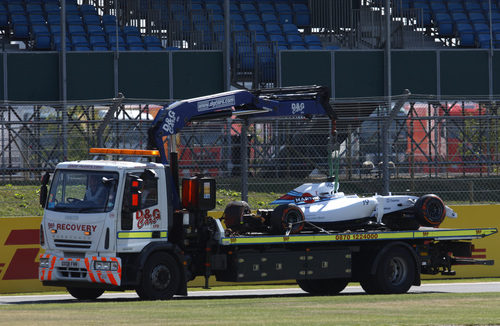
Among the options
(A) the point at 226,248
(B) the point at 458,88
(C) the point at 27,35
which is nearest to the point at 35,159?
(A) the point at 226,248

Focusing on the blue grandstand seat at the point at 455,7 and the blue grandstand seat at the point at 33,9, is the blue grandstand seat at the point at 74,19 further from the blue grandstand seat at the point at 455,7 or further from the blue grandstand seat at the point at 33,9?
the blue grandstand seat at the point at 455,7

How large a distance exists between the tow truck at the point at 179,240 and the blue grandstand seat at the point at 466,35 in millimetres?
17584

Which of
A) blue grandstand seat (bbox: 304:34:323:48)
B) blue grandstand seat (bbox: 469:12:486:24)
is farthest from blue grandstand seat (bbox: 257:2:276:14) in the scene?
blue grandstand seat (bbox: 469:12:486:24)

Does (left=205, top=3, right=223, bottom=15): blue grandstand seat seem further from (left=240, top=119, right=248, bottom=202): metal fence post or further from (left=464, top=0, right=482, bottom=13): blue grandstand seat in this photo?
(left=240, top=119, right=248, bottom=202): metal fence post

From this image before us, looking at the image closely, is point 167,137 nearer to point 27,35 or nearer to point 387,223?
point 387,223

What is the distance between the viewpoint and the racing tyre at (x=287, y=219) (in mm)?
16797

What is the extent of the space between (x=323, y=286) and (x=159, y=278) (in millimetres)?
3969

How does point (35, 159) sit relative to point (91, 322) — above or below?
above

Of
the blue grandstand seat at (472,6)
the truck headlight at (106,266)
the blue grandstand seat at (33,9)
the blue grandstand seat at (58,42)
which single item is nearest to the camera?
the truck headlight at (106,266)

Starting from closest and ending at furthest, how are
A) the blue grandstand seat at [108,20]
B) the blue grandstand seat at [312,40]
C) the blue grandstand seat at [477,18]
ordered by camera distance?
the blue grandstand seat at [108,20] < the blue grandstand seat at [312,40] < the blue grandstand seat at [477,18]

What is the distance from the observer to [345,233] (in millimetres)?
17266

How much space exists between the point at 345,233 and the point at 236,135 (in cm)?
318

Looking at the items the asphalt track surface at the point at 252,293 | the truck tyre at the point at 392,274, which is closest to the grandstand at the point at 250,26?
the asphalt track surface at the point at 252,293

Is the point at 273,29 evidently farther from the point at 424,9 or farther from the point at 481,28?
the point at 481,28
